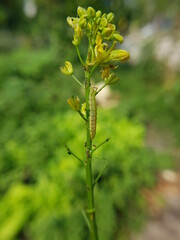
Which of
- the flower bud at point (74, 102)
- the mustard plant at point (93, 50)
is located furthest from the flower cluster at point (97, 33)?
the flower bud at point (74, 102)

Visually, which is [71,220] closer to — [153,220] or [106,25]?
[153,220]

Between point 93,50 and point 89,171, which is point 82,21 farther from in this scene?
point 89,171

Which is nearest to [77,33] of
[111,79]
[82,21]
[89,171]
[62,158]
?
[82,21]

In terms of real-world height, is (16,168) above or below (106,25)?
below

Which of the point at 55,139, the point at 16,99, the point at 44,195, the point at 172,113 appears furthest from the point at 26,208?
the point at 172,113

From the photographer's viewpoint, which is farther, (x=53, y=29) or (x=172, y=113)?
(x=53, y=29)

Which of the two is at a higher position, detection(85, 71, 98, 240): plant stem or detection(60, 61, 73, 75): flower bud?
detection(60, 61, 73, 75): flower bud

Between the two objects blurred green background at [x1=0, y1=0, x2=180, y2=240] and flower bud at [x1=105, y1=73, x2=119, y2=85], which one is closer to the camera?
flower bud at [x1=105, y1=73, x2=119, y2=85]

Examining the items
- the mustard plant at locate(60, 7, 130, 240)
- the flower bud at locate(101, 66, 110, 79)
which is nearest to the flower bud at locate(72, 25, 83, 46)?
the mustard plant at locate(60, 7, 130, 240)

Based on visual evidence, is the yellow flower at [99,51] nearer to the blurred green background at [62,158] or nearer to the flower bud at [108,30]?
the flower bud at [108,30]

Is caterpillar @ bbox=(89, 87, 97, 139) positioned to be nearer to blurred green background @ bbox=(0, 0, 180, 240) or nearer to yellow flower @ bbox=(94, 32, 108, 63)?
yellow flower @ bbox=(94, 32, 108, 63)

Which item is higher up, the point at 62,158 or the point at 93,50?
the point at 93,50
